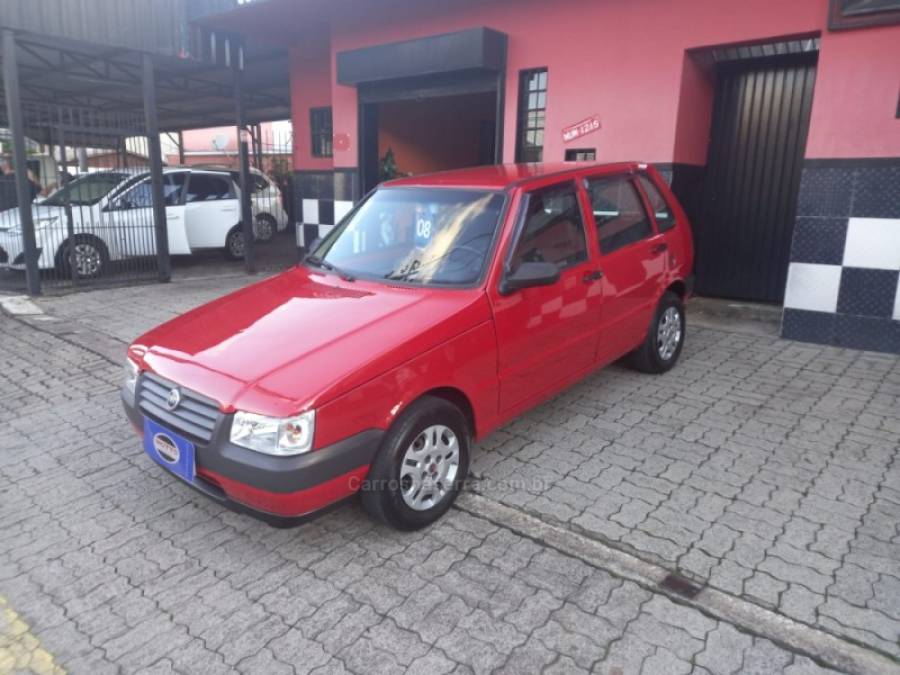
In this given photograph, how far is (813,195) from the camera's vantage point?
576 centimetres

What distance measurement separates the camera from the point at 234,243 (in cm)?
1190

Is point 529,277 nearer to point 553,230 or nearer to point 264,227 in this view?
point 553,230

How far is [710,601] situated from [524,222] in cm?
212

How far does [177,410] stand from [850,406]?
441 centimetres

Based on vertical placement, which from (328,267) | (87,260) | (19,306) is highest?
(328,267)

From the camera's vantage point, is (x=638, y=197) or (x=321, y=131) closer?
(x=638, y=197)

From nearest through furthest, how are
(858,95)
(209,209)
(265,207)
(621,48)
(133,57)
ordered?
(858,95)
(621,48)
(133,57)
(209,209)
(265,207)

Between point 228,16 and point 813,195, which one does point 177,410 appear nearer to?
point 813,195

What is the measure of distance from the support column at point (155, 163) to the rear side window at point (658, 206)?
7082 millimetres

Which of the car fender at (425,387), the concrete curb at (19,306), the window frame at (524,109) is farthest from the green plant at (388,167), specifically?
the car fender at (425,387)

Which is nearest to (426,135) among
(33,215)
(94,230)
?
(94,230)

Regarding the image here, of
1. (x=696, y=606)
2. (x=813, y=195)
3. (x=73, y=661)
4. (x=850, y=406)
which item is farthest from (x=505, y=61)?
(x=73, y=661)

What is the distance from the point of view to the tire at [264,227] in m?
13.6

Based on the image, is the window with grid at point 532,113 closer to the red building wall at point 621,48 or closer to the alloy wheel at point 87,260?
the red building wall at point 621,48
